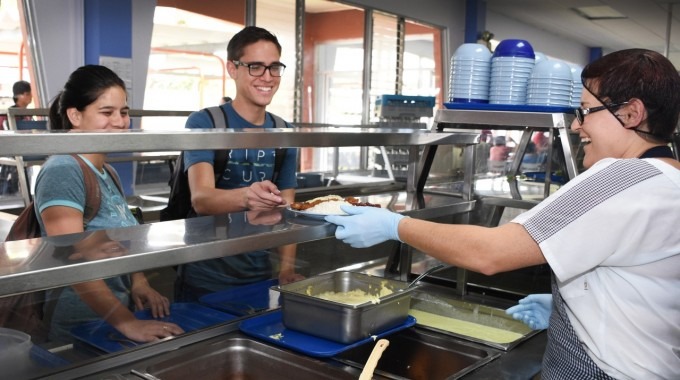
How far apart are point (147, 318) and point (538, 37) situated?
36.8 ft

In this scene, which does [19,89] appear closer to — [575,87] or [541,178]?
[541,178]

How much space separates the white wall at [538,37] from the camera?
10367 millimetres

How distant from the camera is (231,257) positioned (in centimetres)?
214

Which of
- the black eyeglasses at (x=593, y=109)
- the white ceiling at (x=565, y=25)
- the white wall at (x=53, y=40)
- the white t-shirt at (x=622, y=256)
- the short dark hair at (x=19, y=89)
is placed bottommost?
the white t-shirt at (x=622, y=256)

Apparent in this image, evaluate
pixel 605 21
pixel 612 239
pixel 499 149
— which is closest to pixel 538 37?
pixel 605 21

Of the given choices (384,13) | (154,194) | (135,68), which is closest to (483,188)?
(154,194)

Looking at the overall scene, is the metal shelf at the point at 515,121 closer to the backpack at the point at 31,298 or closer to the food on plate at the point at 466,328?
the food on plate at the point at 466,328

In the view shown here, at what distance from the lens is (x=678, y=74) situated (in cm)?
141

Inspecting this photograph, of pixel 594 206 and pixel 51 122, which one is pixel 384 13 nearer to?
pixel 51 122

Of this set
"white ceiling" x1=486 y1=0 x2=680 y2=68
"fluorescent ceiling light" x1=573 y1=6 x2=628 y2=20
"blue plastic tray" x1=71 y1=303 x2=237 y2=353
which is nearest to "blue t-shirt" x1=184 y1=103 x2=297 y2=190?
"blue plastic tray" x1=71 y1=303 x2=237 y2=353

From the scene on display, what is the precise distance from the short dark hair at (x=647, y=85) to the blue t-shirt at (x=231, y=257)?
1.18 metres

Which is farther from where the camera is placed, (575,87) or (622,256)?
(575,87)

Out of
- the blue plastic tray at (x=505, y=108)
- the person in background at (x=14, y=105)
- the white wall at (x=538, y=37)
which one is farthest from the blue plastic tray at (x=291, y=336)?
the white wall at (x=538, y=37)

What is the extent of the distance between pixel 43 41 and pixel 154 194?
1.45 m
